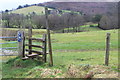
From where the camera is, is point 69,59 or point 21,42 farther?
point 69,59

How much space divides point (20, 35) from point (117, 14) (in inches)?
3036

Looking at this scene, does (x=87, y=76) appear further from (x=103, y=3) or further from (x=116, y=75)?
(x=103, y=3)

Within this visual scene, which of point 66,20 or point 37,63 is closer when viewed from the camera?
point 37,63

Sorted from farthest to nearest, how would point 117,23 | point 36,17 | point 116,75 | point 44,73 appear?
1. point 117,23
2. point 36,17
3. point 44,73
4. point 116,75

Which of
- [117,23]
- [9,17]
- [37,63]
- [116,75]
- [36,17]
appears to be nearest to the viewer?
[116,75]

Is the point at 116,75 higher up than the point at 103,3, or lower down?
lower down

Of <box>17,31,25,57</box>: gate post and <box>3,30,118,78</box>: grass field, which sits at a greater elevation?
<box>17,31,25,57</box>: gate post

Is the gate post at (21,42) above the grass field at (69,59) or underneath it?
above

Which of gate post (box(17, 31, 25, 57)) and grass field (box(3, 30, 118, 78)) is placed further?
gate post (box(17, 31, 25, 57))

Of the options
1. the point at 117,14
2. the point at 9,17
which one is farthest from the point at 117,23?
the point at 9,17

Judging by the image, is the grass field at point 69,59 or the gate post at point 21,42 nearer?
the grass field at point 69,59

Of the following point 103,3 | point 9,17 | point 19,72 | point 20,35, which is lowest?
point 19,72

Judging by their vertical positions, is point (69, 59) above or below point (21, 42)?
below

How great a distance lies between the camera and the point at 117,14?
83062 millimetres
